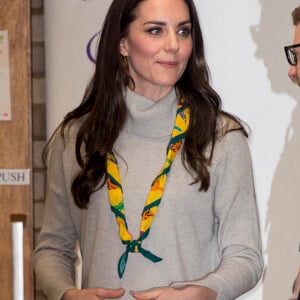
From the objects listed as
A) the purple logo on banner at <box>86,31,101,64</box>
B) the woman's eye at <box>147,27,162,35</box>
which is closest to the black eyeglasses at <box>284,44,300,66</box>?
the woman's eye at <box>147,27,162,35</box>

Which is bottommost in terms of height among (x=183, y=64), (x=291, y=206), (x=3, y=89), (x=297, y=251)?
(x=297, y=251)

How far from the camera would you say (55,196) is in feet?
6.40

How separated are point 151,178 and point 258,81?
0.69 m

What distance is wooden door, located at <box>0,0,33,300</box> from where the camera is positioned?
2.41 metres

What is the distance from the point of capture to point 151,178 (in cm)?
183

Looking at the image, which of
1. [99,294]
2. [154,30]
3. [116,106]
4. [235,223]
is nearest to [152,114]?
[116,106]

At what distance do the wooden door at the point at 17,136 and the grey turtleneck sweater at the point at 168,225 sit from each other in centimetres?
58

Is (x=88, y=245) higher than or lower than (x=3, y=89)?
lower

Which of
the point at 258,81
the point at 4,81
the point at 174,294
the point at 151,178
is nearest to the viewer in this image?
the point at 174,294

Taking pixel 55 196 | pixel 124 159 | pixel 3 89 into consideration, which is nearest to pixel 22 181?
pixel 3 89

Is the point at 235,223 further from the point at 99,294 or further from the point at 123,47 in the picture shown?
the point at 123,47

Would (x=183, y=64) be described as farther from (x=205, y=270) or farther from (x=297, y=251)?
(x=297, y=251)

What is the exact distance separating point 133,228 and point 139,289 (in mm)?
155

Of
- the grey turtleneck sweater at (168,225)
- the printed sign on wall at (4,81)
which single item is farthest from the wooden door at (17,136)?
the grey turtleneck sweater at (168,225)
